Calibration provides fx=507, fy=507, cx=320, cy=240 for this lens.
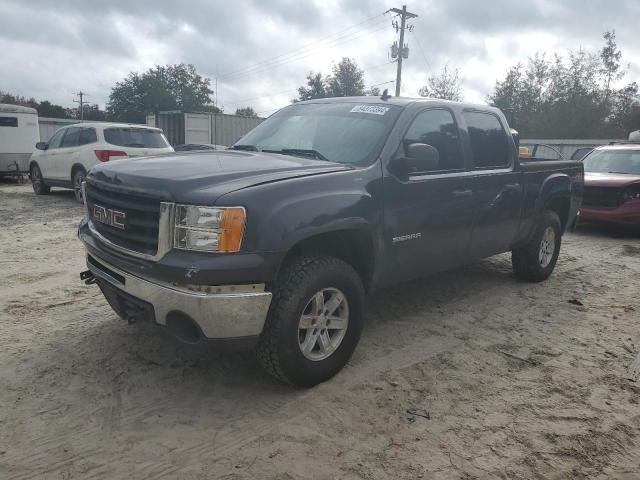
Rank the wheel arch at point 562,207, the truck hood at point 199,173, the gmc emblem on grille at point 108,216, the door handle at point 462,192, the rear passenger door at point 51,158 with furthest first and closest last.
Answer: the rear passenger door at point 51,158
the wheel arch at point 562,207
the door handle at point 462,192
the gmc emblem on grille at point 108,216
the truck hood at point 199,173

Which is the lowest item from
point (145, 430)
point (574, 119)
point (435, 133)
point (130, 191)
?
point (145, 430)

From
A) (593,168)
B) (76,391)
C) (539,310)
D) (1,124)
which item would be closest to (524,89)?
(593,168)

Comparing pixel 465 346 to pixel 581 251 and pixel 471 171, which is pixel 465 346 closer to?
pixel 471 171

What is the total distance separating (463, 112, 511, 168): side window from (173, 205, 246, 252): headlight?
2.61 metres

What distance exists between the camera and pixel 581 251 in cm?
775

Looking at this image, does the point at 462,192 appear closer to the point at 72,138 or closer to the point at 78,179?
the point at 78,179

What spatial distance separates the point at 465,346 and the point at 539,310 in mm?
1364

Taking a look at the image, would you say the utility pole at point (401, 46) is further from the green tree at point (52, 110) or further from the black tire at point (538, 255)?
the green tree at point (52, 110)

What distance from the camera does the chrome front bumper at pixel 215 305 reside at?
2666 mm

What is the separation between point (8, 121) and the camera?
15.1 metres

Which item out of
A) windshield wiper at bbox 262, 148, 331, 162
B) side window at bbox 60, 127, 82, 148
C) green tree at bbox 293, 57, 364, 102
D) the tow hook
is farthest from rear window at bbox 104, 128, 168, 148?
green tree at bbox 293, 57, 364, 102

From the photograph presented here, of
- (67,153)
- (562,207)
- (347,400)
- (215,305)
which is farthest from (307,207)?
(67,153)

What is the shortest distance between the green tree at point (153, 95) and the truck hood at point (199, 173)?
7016 centimetres

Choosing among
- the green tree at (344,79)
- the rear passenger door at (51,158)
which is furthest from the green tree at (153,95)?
the rear passenger door at (51,158)
